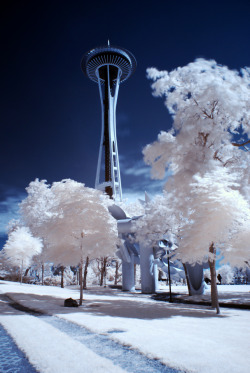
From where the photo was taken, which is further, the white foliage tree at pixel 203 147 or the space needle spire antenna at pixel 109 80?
the space needle spire antenna at pixel 109 80

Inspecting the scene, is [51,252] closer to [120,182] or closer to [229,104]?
[229,104]

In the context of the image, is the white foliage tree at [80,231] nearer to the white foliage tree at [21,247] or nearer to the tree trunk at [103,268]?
the tree trunk at [103,268]

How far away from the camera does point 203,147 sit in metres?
14.5

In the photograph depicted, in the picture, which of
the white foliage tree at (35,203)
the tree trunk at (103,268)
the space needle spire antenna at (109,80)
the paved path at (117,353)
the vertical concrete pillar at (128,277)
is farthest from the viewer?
the space needle spire antenna at (109,80)

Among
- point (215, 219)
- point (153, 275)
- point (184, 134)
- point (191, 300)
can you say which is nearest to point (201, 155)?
point (184, 134)

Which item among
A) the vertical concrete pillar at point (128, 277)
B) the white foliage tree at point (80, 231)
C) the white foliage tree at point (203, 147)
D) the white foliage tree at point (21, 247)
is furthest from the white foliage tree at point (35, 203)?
Answer: the white foliage tree at point (203, 147)

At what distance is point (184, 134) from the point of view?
14680mm

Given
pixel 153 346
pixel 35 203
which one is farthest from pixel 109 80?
pixel 153 346

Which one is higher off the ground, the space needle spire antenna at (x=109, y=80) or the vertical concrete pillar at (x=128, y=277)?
the space needle spire antenna at (x=109, y=80)

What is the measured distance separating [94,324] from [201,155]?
10222 mm

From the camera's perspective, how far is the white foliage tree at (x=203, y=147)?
417 inches

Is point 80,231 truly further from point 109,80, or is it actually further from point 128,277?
point 109,80

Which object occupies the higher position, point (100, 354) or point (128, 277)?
Result: point (100, 354)

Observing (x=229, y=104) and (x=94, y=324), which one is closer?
(x=94, y=324)
